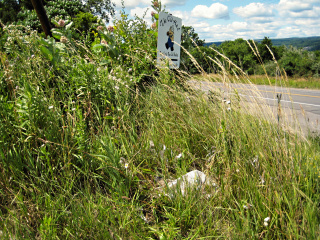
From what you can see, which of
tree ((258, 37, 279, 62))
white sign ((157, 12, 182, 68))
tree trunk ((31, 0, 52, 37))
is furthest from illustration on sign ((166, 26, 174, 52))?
tree ((258, 37, 279, 62))

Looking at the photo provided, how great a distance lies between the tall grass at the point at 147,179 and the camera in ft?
5.92

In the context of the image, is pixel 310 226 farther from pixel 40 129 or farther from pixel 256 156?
pixel 40 129

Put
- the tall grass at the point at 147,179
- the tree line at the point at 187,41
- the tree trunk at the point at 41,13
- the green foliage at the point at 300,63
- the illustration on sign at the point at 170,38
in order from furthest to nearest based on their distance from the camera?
the green foliage at the point at 300,63
the illustration on sign at the point at 170,38
the tree trunk at the point at 41,13
the tree line at the point at 187,41
the tall grass at the point at 147,179

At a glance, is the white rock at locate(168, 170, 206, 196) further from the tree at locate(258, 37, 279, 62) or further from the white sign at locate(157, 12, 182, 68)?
the tree at locate(258, 37, 279, 62)

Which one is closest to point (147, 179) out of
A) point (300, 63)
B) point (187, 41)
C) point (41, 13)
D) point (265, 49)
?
point (41, 13)

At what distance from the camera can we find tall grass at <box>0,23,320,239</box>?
1805mm

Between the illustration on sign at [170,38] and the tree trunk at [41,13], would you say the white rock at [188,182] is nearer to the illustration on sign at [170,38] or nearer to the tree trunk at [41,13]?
the illustration on sign at [170,38]

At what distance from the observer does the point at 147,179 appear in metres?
2.35

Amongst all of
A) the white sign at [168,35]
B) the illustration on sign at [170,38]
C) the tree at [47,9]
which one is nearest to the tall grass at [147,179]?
the white sign at [168,35]

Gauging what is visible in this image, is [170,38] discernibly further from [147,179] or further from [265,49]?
[265,49]

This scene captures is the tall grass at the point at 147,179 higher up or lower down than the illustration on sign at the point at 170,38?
lower down

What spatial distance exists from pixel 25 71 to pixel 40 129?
3.57ft

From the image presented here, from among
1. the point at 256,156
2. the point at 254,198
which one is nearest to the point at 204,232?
the point at 254,198

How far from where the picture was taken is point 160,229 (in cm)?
194
